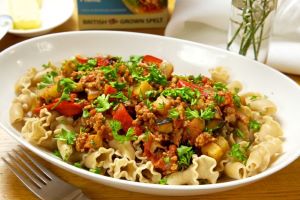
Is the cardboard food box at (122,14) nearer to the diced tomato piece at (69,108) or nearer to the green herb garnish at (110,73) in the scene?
the green herb garnish at (110,73)

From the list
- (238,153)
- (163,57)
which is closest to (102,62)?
(163,57)

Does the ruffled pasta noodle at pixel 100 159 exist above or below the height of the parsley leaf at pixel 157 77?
below

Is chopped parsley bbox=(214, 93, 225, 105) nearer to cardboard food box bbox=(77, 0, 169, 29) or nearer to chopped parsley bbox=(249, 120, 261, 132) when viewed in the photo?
chopped parsley bbox=(249, 120, 261, 132)

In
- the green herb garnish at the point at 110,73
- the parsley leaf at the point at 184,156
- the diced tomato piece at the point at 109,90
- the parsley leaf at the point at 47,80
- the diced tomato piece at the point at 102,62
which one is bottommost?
the parsley leaf at the point at 47,80

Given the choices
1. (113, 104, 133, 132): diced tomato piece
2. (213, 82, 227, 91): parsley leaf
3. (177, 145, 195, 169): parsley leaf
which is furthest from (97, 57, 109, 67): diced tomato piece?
(177, 145, 195, 169): parsley leaf

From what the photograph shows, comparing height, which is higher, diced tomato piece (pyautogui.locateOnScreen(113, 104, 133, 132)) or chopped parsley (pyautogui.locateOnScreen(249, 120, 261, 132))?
diced tomato piece (pyautogui.locateOnScreen(113, 104, 133, 132))

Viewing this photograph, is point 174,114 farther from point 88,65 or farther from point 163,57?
point 163,57

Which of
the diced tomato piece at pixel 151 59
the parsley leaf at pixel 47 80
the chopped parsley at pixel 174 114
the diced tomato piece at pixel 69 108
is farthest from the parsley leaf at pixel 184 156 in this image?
the parsley leaf at pixel 47 80
